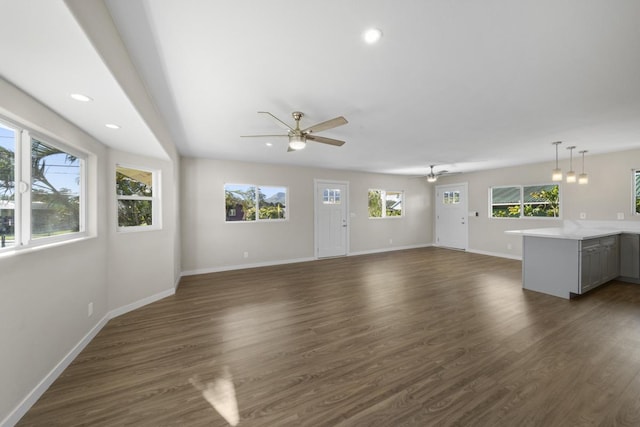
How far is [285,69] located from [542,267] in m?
4.71

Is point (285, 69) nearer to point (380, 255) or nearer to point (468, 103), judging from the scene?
point (468, 103)

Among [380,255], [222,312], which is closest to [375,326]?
[222,312]

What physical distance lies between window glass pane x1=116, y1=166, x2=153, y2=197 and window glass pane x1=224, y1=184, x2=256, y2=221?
6.58ft

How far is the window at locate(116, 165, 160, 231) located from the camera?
3395 millimetres

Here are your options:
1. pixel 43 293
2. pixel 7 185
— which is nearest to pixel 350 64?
pixel 7 185

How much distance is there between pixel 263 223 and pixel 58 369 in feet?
14.0

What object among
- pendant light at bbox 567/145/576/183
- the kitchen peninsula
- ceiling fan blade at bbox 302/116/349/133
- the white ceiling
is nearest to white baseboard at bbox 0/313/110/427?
the white ceiling

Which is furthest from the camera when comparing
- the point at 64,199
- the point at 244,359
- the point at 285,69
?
the point at 64,199

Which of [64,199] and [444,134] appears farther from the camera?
[444,134]

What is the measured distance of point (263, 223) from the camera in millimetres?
6172

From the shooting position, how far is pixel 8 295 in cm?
168

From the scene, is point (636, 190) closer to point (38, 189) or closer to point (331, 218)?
point (331, 218)

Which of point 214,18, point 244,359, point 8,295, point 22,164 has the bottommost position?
point 244,359

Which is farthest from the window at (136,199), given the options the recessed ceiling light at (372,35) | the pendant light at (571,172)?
the pendant light at (571,172)
